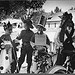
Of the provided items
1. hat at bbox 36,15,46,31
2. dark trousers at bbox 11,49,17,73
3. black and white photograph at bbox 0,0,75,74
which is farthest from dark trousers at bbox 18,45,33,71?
hat at bbox 36,15,46,31

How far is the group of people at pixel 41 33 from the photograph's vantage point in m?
4.14

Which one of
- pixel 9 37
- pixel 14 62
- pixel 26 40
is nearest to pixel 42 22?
pixel 26 40

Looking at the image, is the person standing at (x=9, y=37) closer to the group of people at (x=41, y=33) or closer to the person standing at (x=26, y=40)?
the group of people at (x=41, y=33)

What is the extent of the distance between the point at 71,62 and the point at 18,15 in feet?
4.34

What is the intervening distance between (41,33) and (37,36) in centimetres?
9

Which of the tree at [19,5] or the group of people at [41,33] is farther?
the tree at [19,5]

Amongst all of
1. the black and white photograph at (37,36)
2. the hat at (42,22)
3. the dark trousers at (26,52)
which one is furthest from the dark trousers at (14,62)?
the hat at (42,22)

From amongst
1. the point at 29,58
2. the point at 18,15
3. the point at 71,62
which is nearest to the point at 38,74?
the point at 29,58

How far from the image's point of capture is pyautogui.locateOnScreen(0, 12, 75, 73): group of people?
414cm

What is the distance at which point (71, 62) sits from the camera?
413cm

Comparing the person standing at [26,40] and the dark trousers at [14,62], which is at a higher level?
the person standing at [26,40]

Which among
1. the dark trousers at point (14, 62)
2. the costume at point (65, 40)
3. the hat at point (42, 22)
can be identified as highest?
the hat at point (42, 22)

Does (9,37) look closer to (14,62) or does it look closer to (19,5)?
(14,62)

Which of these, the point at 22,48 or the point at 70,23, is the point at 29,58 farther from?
the point at 70,23
